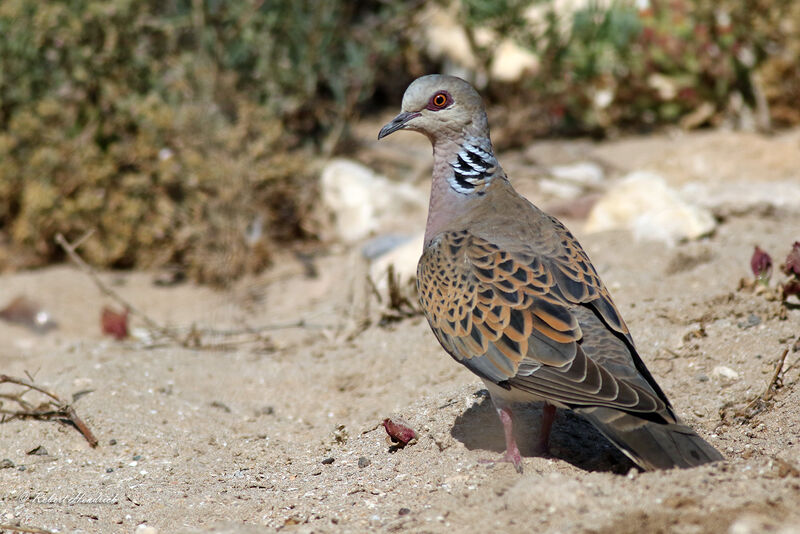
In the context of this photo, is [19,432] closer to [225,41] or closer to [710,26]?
[225,41]

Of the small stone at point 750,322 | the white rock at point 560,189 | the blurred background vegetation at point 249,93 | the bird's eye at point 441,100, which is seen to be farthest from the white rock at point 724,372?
the blurred background vegetation at point 249,93

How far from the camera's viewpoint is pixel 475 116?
433 centimetres

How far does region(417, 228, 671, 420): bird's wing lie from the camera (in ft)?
11.3

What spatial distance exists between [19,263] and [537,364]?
16.5 feet

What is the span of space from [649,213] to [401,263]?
1.70 m

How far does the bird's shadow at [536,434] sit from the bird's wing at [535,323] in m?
0.47

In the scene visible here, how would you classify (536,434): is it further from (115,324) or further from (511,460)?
(115,324)

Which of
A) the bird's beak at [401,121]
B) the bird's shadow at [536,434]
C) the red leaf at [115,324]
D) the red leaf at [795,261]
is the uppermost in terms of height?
the bird's beak at [401,121]

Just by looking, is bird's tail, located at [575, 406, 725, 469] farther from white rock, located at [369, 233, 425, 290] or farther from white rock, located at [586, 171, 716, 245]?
white rock, located at [586, 171, 716, 245]

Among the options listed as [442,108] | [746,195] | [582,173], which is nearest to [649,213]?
[746,195]

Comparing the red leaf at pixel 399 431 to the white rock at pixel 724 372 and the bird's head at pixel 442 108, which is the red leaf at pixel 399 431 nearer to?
the bird's head at pixel 442 108

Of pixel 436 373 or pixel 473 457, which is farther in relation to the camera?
pixel 436 373

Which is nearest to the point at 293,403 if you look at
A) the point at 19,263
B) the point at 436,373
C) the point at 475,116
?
the point at 436,373

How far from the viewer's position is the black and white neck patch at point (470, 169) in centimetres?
432
